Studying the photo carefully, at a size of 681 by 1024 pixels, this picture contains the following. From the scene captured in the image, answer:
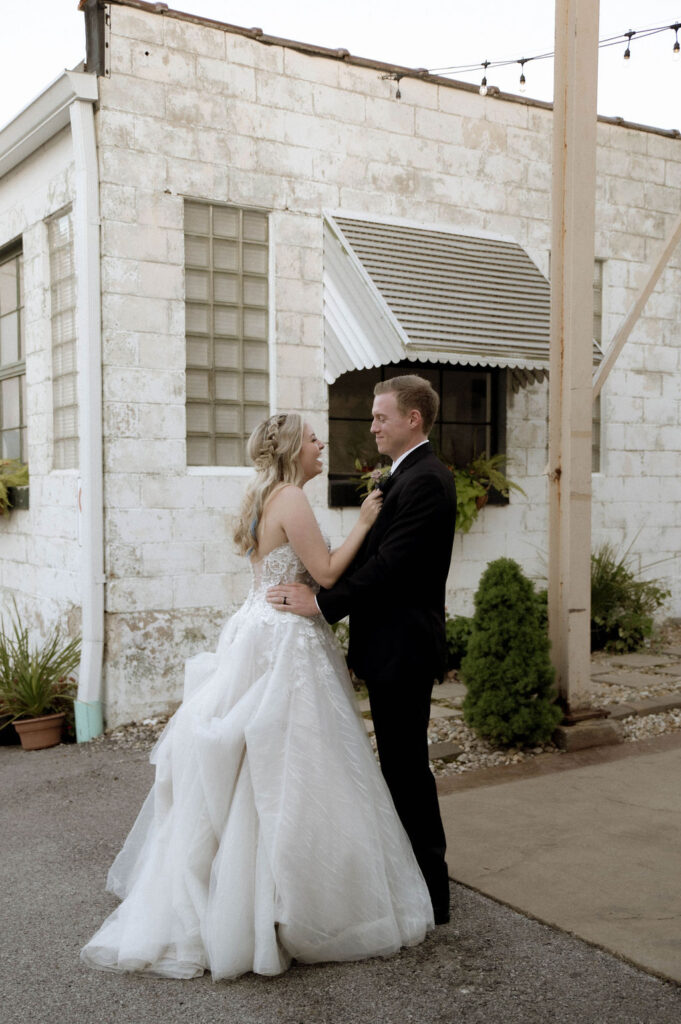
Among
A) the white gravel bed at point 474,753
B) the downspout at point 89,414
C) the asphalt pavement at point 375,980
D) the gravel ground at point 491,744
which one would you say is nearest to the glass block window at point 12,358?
the downspout at point 89,414

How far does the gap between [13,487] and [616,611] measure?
5.43 metres

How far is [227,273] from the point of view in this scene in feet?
24.8

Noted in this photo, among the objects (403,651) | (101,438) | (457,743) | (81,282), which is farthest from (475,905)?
(81,282)

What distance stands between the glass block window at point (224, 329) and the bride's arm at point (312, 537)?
3.86 metres

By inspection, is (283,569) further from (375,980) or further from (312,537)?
(375,980)

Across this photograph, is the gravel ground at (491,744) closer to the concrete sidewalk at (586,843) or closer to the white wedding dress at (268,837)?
the concrete sidewalk at (586,843)

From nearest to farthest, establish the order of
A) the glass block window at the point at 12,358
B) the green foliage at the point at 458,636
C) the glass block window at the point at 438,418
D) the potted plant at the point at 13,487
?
the green foliage at the point at 458,636
the glass block window at the point at 438,418
the potted plant at the point at 13,487
the glass block window at the point at 12,358

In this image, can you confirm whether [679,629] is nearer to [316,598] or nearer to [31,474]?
[31,474]

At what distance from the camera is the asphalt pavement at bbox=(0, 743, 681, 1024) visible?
310 centimetres

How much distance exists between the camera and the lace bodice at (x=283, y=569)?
3779mm

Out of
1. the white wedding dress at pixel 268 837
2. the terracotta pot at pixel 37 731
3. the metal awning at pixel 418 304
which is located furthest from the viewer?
the metal awning at pixel 418 304

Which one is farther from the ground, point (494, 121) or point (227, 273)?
point (494, 121)

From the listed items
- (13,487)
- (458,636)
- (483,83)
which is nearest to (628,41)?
(483,83)

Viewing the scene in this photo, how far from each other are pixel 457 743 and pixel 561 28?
436 cm
